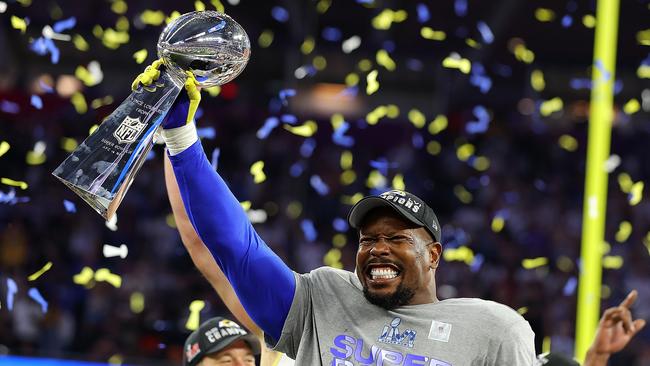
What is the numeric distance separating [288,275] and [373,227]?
263 mm

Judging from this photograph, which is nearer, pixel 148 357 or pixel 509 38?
pixel 148 357

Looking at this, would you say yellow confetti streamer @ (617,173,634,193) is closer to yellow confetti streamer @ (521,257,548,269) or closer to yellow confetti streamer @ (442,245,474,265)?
yellow confetti streamer @ (521,257,548,269)

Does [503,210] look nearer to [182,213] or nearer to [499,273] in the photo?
[499,273]

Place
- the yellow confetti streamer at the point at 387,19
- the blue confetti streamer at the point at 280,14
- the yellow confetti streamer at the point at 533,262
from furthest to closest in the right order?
the blue confetti streamer at the point at 280,14 → the yellow confetti streamer at the point at 387,19 → the yellow confetti streamer at the point at 533,262

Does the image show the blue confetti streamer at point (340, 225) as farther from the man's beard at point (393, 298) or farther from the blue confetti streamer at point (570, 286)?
the man's beard at point (393, 298)

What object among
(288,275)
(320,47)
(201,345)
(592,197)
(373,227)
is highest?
(320,47)

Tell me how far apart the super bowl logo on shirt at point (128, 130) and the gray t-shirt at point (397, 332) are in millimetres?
630

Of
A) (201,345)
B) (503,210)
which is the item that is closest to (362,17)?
(503,210)

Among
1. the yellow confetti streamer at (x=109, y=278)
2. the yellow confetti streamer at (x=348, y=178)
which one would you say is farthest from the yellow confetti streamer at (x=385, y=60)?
the yellow confetti streamer at (x=109, y=278)

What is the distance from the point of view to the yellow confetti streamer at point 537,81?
12048 mm

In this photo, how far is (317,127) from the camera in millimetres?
11180

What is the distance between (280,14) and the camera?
11.5 meters

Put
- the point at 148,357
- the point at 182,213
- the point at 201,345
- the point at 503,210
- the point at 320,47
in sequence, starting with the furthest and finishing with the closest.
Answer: the point at 320,47 < the point at 503,210 < the point at 148,357 < the point at 201,345 < the point at 182,213

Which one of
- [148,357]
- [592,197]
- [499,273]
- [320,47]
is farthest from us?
[320,47]
